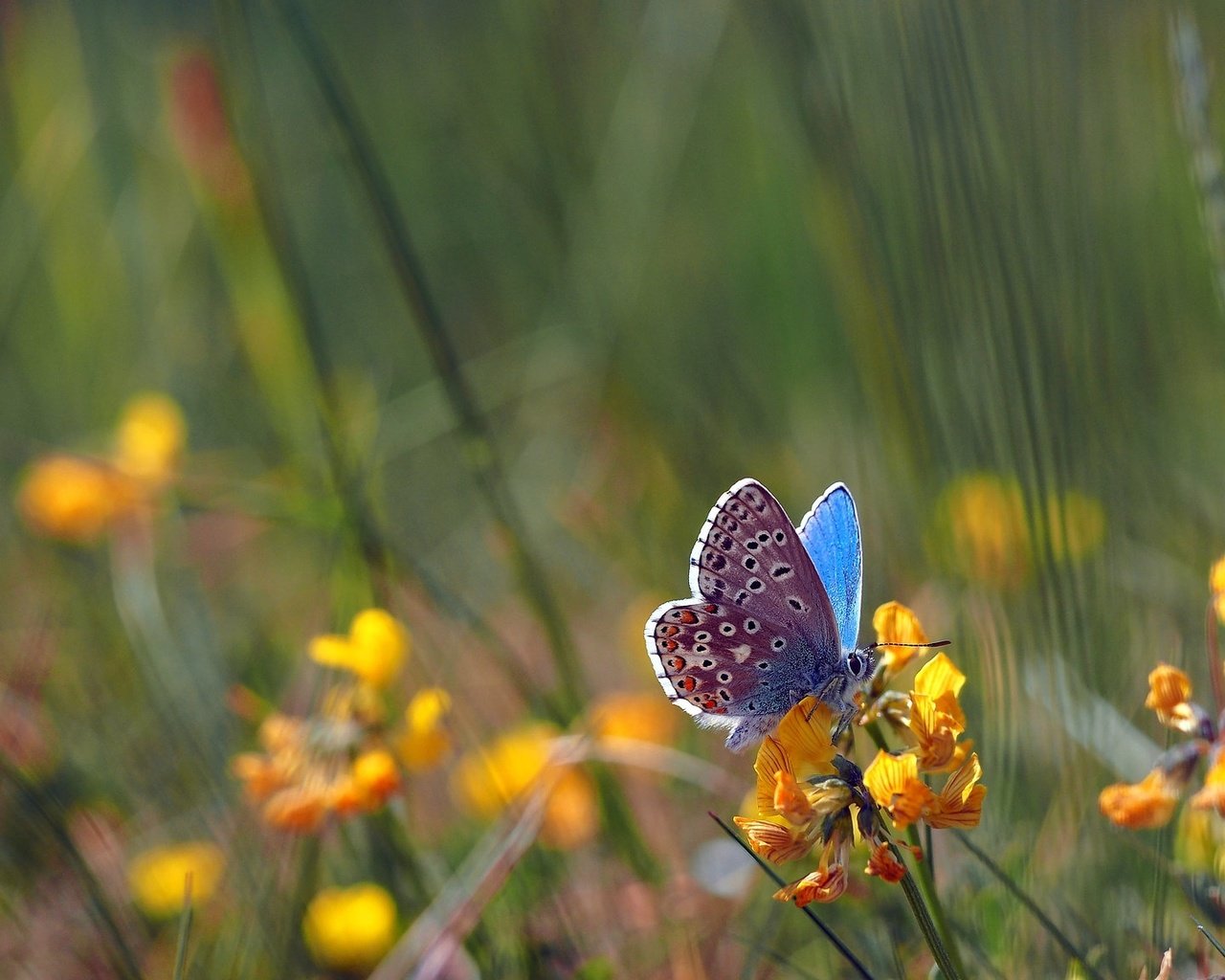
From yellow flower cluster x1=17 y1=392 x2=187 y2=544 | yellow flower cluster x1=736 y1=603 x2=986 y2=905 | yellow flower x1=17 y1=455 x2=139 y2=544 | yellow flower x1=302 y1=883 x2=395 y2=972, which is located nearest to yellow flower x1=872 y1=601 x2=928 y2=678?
yellow flower cluster x1=736 y1=603 x2=986 y2=905

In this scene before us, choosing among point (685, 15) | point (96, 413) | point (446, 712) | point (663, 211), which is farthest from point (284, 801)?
point (663, 211)

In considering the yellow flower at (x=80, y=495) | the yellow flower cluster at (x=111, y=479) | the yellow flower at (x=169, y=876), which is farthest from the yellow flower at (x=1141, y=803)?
the yellow flower at (x=80, y=495)

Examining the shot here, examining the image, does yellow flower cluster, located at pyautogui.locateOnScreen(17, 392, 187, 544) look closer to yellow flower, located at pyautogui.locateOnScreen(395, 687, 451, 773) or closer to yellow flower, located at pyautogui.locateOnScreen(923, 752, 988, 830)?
yellow flower, located at pyautogui.locateOnScreen(395, 687, 451, 773)

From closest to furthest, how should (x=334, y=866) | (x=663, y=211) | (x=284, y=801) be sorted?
(x=284, y=801) → (x=334, y=866) → (x=663, y=211)

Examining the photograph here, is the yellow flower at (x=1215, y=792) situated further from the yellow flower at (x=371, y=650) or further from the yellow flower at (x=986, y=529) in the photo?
the yellow flower at (x=371, y=650)

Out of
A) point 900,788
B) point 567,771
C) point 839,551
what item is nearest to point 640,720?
point 567,771

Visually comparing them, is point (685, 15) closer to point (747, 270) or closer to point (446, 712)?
point (747, 270)
